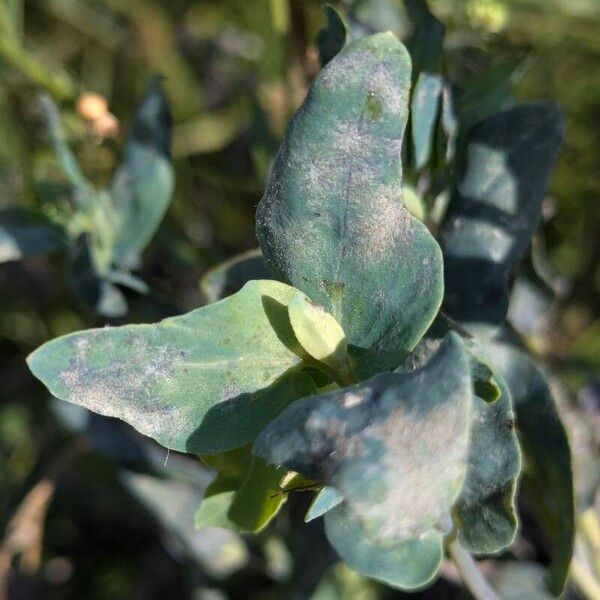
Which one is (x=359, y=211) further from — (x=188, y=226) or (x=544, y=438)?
(x=188, y=226)

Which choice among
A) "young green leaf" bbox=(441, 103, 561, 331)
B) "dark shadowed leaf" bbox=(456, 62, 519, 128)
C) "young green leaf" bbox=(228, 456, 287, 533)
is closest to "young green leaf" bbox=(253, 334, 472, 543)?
"young green leaf" bbox=(228, 456, 287, 533)

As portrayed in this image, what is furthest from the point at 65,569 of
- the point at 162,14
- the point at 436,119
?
the point at 436,119

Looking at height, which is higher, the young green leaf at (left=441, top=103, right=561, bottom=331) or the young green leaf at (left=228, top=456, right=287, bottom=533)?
the young green leaf at (left=441, top=103, right=561, bottom=331)

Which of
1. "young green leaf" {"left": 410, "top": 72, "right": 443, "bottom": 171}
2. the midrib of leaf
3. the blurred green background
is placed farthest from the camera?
the blurred green background

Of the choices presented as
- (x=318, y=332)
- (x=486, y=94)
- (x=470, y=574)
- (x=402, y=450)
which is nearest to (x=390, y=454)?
(x=402, y=450)

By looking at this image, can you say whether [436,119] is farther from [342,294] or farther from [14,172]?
[14,172]

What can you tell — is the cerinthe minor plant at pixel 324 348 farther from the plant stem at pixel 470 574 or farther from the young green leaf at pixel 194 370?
the plant stem at pixel 470 574

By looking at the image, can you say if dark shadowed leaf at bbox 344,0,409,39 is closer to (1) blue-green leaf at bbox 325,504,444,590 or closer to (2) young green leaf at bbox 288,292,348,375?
(2) young green leaf at bbox 288,292,348,375
